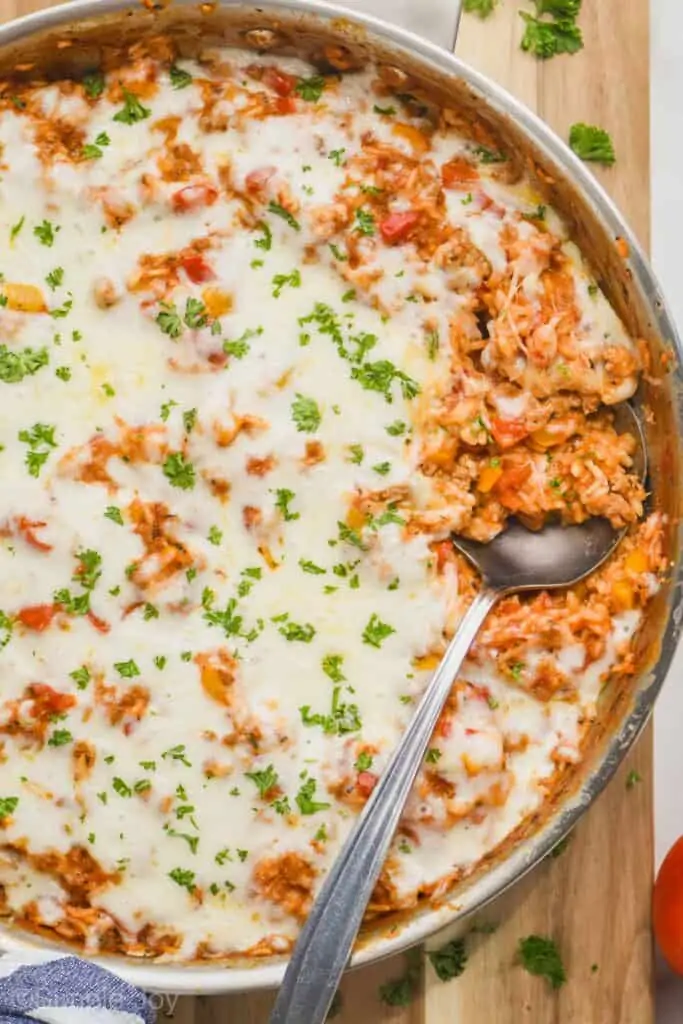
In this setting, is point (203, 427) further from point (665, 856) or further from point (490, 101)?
point (665, 856)

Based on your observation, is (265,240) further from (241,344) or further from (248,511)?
(248,511)

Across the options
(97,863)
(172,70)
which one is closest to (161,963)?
(97,863)

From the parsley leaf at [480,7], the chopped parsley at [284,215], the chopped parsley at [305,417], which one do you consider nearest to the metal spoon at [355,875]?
the chopped parsley at [305,417]

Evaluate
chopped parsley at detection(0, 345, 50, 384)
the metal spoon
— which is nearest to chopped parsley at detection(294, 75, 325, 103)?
chopped parsley at detection(0, 345, 50, 384)

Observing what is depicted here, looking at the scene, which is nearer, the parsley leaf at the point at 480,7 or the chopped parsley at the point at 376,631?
the chopped parsley at the point at 376,631

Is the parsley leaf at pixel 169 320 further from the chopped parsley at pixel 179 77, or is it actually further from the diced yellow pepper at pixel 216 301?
the chopped parsley at pixel 179 77

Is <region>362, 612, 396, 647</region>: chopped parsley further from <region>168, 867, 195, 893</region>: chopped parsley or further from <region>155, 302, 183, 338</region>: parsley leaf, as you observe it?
<region>155, 302, 183, 338</region>: parsley leaf
